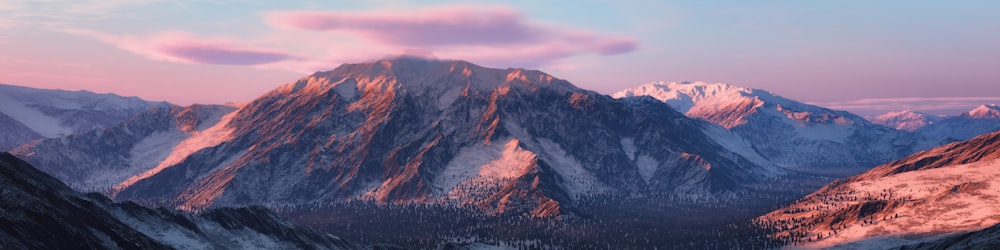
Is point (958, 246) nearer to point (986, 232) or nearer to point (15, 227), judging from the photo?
point (986, 232)

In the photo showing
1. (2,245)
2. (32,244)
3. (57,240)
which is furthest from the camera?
(57,240)

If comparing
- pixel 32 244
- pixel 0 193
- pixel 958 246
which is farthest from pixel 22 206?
pixel 958 246

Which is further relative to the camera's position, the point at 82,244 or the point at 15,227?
the point at 82,244

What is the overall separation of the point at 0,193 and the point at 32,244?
2437 cm

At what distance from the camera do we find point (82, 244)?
19850 cm

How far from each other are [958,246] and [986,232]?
446 inches

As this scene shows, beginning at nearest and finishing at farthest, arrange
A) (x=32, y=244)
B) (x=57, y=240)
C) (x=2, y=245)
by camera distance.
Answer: (x=2, y=245)
(x=32, y=244)
(x=57, y=240)

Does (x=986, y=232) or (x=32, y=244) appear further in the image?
(x=986, y=232)

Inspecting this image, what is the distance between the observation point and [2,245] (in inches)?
6619

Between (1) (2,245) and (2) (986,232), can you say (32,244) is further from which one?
(2) (986,232)

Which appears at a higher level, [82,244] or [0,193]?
[0,193]

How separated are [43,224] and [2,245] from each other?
2686cm

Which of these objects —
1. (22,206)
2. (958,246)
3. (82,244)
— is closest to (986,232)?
(958,246)

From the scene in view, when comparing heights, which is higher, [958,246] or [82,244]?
[958,246]
